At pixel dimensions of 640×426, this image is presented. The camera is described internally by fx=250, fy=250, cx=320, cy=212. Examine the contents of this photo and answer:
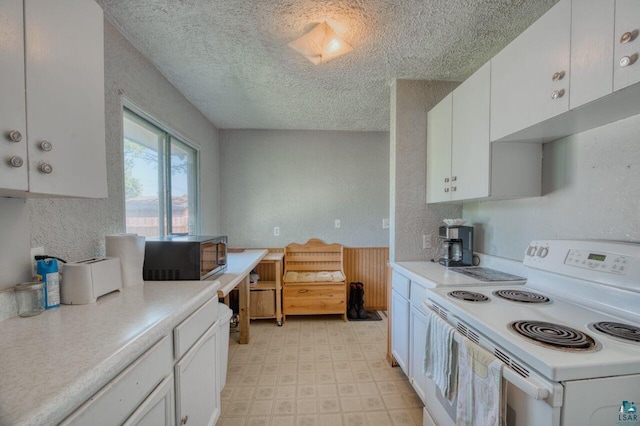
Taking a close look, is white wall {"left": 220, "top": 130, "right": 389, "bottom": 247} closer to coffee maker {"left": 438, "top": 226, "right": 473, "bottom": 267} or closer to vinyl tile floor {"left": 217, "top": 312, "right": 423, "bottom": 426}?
vinyl tile floor {"left": 217, "top": 312, "right": 423, "bottom": 426}

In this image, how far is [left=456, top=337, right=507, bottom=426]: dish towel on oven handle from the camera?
81 centimetres

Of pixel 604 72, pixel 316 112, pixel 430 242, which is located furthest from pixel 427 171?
pixel 316 112

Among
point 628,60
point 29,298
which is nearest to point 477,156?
point 628,60

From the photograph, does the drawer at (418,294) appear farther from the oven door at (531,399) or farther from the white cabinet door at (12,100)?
the white cabinet door at (12,100)

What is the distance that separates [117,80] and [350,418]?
2.52 m

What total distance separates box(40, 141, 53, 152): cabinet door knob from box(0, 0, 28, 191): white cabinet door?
4 cm

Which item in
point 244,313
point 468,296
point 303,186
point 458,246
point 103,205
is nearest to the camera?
point 468,296

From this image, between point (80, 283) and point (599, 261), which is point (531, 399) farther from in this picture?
point (80, 283)

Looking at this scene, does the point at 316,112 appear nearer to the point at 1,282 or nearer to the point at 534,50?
the point at 534,50

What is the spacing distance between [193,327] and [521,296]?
1559mm

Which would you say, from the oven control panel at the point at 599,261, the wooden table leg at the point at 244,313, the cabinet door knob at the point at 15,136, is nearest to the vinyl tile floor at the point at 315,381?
the wooden table leg at the point at 244,313

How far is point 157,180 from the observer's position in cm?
206

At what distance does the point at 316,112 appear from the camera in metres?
2.79

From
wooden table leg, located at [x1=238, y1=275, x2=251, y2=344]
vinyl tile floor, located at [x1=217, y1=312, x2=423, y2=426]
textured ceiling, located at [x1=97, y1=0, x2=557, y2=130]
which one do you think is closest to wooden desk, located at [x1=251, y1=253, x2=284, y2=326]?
vinyl tile floor, located at [x1=217, y1=312, x2=423, y2=426]
